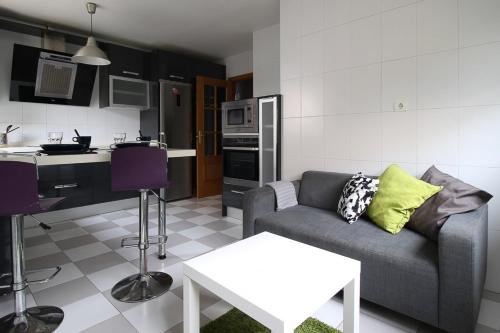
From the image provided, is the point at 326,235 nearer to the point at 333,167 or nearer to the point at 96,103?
the point at 333,167

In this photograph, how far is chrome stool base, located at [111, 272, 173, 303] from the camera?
1834mm

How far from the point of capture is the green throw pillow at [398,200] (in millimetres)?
1825

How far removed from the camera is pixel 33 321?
1.56 m

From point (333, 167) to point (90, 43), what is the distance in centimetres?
285

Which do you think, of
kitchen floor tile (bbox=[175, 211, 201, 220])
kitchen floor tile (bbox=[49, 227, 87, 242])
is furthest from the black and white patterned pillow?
kitchen floor tile (bbox=[49, 227, 87, 242])

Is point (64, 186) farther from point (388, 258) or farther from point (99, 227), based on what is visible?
point (388, 258)

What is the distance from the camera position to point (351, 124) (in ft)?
8.30

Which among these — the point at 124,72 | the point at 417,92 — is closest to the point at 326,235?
the point at 417,92

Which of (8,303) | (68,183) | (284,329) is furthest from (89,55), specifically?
(284,329)

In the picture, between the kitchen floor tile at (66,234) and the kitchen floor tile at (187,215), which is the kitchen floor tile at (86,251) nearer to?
the kitchen floor tile at (66,234)

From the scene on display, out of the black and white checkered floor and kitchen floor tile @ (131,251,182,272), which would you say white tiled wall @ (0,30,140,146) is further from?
kitchen floor tile @ (131,251,182,272)

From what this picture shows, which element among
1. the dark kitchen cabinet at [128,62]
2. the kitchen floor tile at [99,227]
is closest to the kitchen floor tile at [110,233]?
the kitchen floor tile at [99,227]

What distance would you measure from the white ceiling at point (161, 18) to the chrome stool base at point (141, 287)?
9.58ft

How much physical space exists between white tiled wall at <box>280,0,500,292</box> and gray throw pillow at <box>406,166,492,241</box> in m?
0.32
